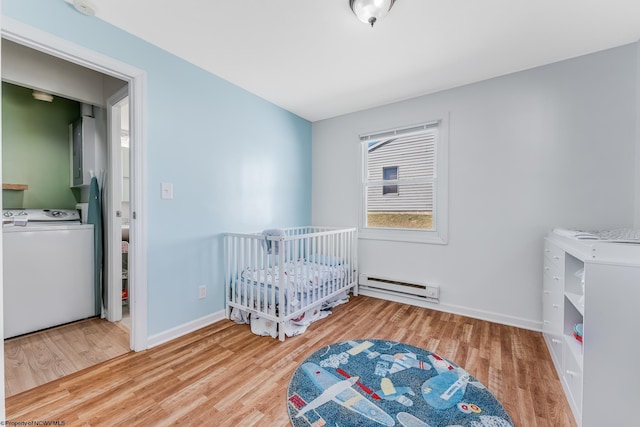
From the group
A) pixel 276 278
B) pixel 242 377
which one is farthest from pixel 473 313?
pixel 242 377

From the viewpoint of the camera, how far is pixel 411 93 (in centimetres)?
274

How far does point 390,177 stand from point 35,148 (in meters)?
3.68

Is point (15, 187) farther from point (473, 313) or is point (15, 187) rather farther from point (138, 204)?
point (473, 313)

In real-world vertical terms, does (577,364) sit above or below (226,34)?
below

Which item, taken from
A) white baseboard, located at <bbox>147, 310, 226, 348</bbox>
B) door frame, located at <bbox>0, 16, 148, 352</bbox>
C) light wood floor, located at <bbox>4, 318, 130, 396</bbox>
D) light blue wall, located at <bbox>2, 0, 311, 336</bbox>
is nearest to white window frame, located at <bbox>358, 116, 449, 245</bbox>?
light blue wall, located at <bbox>2, 0, 311, 336</bbox>

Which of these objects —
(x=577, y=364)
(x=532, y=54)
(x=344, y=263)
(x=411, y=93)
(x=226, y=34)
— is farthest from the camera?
(x=344, y=263)

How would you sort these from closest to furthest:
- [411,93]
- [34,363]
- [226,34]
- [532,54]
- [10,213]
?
[34,363] < [226,34] < [532,54] < [10,213] < [411,93]

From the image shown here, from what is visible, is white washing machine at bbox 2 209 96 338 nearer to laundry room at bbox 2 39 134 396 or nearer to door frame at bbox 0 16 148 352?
laundry room at bbox 2 39 134 396

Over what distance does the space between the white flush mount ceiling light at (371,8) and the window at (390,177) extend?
165 cm

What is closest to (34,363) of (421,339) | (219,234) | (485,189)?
(219,234)

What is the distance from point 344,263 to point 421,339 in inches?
43.0

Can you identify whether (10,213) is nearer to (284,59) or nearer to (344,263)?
(284,59)

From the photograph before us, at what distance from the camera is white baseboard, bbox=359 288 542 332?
7.45 ft

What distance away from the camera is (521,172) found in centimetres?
230
